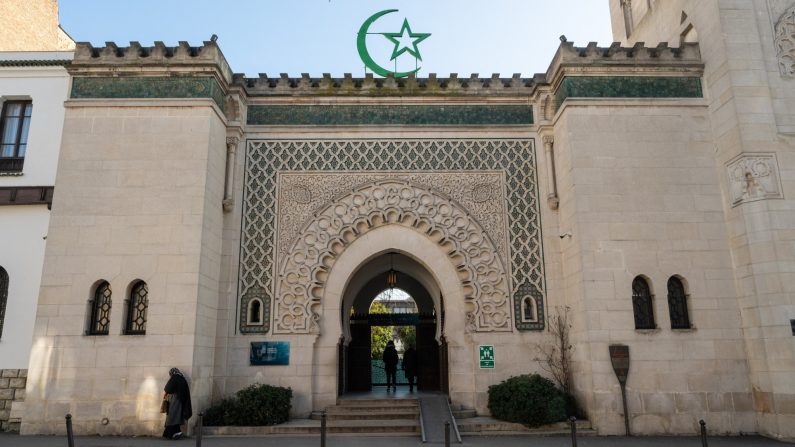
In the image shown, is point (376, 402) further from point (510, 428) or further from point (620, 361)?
point (620, 361)

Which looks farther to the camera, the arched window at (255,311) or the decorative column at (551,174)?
the decorative column at (551,174)

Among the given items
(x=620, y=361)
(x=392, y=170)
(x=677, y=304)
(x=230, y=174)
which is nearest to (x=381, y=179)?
(x=392, y=170)

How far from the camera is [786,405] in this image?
8.41 m

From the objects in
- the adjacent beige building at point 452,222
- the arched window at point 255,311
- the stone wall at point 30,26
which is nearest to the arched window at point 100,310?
the adjacent beige building at point 452,222

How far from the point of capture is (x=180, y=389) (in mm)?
8391

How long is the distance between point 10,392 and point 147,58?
612 centimetres

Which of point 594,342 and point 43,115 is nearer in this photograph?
point 594,342

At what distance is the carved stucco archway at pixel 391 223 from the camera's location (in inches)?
399

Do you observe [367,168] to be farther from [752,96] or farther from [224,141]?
[752,96]

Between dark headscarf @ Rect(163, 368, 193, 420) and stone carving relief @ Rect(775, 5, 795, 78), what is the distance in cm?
1115

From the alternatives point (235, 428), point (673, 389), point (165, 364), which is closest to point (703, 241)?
point (673, 389)

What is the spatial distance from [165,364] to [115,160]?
3.60m

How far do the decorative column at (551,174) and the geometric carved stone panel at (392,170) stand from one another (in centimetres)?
28

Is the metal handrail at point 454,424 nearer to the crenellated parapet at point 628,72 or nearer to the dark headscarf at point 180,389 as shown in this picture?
the dark headscarf at point 180,389
